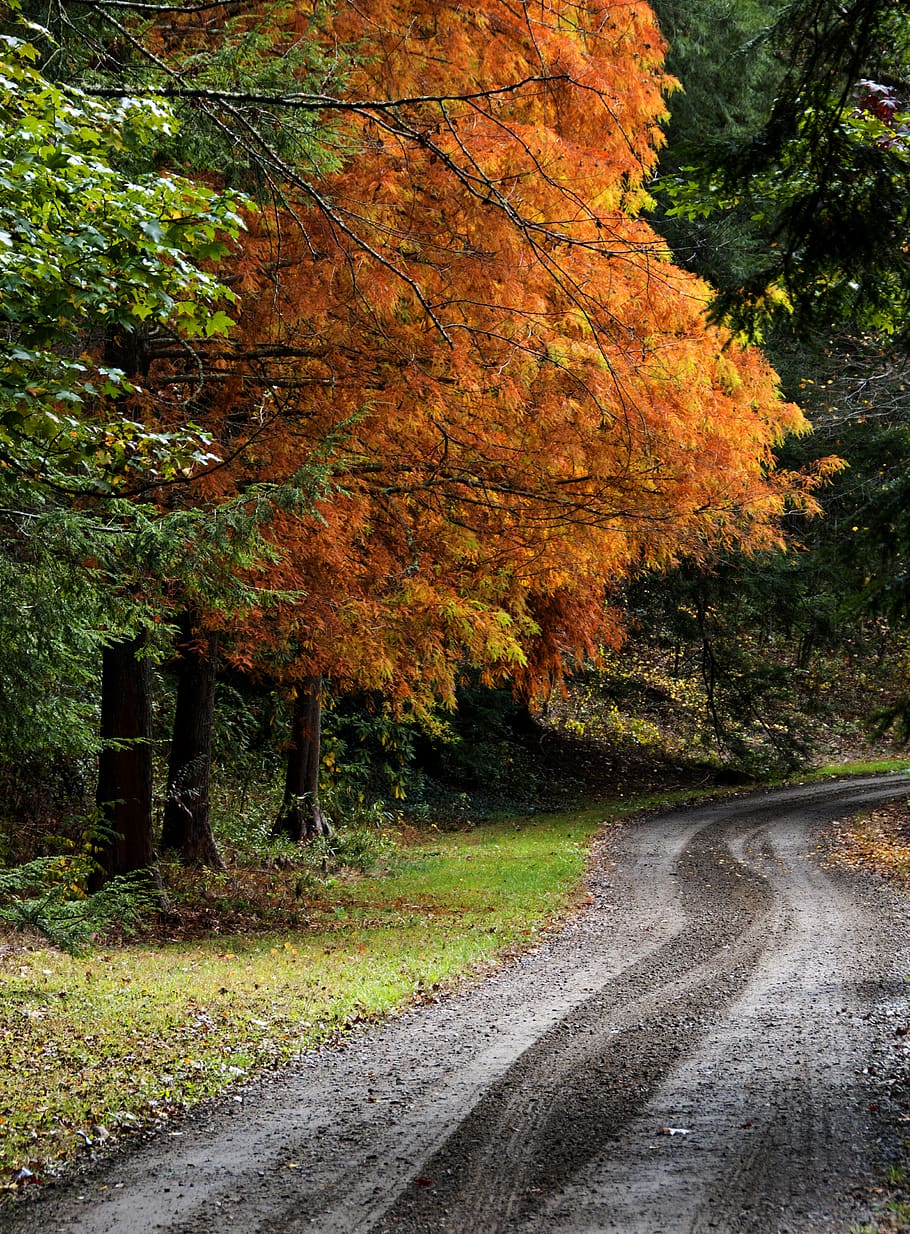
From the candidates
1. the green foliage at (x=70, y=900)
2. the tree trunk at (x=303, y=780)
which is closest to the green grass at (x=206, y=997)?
the green foliage at (x=70, y=900)

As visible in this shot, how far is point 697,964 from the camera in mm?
9422

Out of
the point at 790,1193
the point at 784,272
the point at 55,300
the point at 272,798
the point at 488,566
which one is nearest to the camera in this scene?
the point at 790,1193

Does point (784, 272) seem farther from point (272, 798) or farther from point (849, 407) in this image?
point (849, 407)

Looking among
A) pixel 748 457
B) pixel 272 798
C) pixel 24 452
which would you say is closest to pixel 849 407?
pixel 748 457

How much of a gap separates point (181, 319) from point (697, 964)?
686cm

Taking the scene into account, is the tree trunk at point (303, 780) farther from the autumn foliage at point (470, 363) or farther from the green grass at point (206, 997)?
the autumn foliage at point (470, 363)

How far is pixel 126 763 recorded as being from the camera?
36.0ft

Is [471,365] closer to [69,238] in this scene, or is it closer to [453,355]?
[453,355]

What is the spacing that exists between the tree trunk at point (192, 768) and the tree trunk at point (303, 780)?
7.36 feet

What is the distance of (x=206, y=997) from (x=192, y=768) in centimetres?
537

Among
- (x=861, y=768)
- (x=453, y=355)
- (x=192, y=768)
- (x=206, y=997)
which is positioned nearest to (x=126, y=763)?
(x=192, y=768)

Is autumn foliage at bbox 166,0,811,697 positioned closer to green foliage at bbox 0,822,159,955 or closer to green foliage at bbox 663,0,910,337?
green foliage at bbox 663,0,910,337

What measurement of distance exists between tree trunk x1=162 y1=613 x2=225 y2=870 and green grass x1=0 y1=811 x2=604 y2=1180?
156 centimetres

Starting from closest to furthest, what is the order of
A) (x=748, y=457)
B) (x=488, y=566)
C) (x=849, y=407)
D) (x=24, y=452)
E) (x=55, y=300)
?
(x=55, y=300) → (x=24, y=452) → (x=488, y=566) → (x=748, y=457) → (x=849, y=407)
